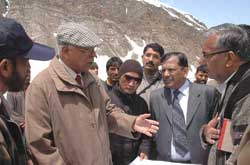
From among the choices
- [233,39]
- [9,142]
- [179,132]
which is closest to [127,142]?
[179,132]

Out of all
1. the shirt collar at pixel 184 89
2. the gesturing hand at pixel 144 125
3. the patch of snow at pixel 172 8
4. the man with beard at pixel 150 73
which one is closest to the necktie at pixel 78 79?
the gesturing hand at pixel 144 125

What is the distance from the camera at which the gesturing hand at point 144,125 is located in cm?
326

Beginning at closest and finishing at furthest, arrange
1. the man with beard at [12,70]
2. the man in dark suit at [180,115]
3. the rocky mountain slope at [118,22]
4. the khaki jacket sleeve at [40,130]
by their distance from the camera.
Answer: the man with beard at [12,70] < the khaki jacket sleeve at [40,130] < the man in dark suit at [180,115] < the rocky mountain slope at [118,22]

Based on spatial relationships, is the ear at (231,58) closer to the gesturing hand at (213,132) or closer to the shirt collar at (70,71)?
the gesturing hand at (213,132)

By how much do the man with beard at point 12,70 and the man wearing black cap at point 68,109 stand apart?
582 mm

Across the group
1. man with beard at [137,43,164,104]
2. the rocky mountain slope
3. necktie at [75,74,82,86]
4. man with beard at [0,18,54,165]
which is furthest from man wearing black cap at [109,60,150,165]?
the rocky mountain slope

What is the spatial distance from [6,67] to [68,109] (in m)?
0.83

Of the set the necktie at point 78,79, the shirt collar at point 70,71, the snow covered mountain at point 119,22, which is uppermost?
the snow covered mountain at point 119,22

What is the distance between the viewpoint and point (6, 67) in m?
2.13

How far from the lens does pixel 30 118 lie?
2773 millimetres

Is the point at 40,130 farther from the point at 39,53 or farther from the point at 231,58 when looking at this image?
the point at 231,58

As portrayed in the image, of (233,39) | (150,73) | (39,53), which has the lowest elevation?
(150,73)

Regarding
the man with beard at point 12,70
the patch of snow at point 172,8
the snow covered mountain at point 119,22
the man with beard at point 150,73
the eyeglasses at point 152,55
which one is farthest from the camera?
the patch of snow at point 172,8

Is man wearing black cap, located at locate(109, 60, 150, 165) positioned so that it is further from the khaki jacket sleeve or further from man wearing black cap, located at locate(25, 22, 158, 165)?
the khaki jacket sleeve
